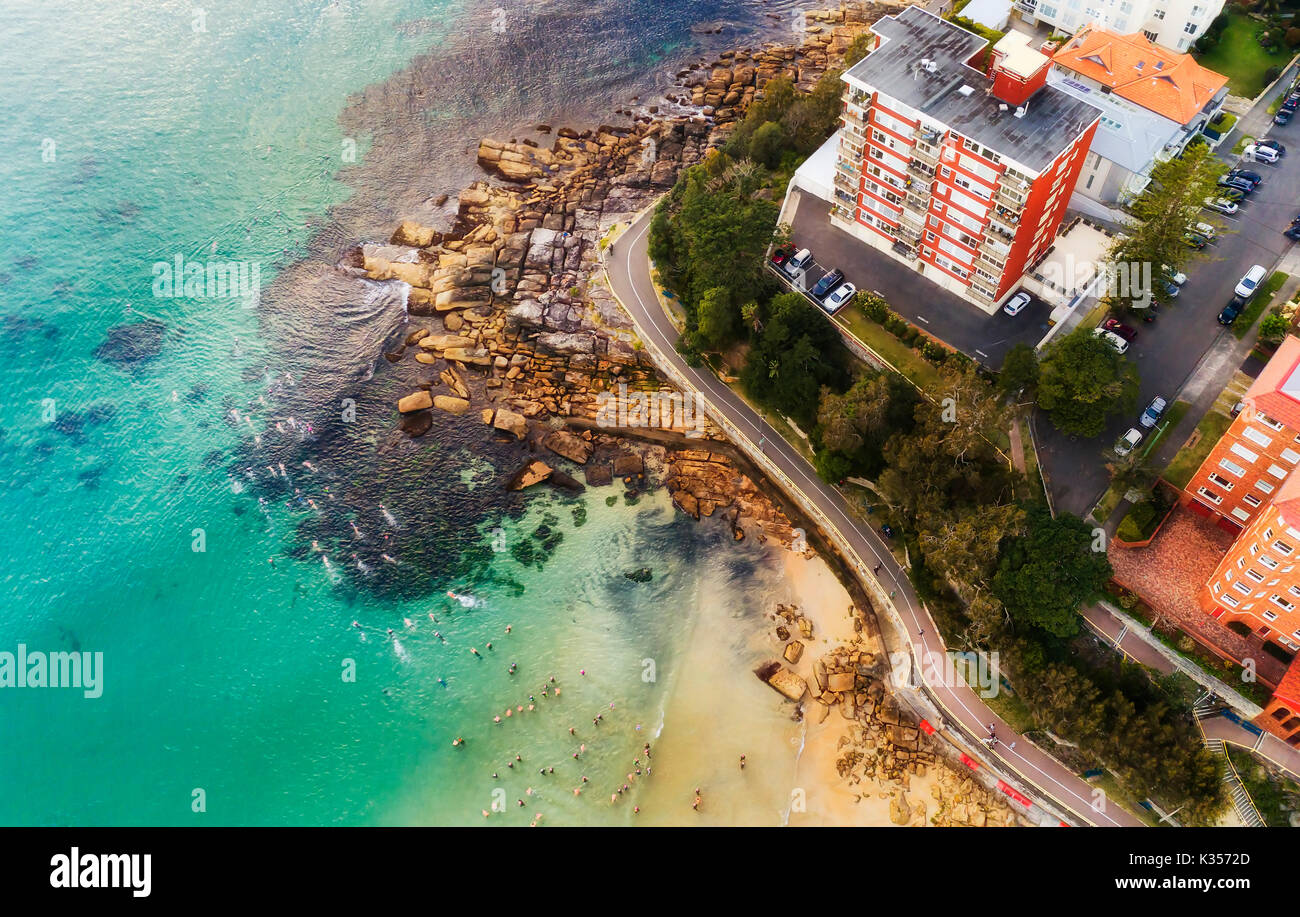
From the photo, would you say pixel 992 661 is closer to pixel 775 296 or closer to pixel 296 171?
pixel 775 296

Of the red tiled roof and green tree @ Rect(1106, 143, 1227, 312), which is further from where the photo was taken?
green tree @ Rect(1106, 143, 1227, 312)

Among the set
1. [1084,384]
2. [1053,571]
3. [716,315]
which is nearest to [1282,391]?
[1084,384]

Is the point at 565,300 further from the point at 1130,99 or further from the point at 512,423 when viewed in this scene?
the point at 1130,99

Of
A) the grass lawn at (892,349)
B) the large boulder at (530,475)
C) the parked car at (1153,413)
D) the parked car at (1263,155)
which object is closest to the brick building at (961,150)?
the grass lawn at (892,349)

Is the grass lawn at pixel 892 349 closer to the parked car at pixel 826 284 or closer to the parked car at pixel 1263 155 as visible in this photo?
the parked car at pixel 826 284

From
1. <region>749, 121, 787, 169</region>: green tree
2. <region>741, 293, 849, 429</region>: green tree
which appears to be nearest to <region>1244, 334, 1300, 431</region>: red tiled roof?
<region>741, 293, 849, 429</region>: green tree

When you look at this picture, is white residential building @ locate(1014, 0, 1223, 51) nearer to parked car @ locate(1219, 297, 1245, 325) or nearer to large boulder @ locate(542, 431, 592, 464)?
parked car @ locate(1219, 297, 1245, 325)

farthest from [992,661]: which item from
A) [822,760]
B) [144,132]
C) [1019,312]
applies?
[144,132]
